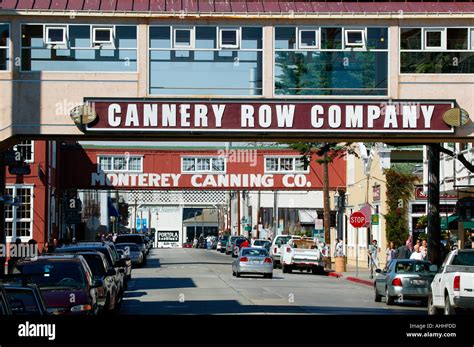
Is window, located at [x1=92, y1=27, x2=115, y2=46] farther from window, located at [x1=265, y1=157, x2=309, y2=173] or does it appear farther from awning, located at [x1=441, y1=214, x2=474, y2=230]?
window, located at [x1=265, y1=157, x2=309, y2=173]

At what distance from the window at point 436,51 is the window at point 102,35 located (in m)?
7.07

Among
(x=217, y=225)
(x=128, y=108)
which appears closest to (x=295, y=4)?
(x=128, y=108)

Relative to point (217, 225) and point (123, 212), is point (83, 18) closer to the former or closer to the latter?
point (123, 212)

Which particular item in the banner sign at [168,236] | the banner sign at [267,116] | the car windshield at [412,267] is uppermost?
the banner sign at [267,116]

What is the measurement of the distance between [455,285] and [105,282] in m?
7.27

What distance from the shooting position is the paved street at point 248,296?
26016 millimetres

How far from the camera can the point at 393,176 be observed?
51.6 meters

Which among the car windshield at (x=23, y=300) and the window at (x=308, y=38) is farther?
the window at (x=308, y=38)

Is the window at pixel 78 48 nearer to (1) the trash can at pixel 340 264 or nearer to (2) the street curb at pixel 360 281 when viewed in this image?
(2) the street curb at pixel 360 281

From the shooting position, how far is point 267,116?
81.3 feet

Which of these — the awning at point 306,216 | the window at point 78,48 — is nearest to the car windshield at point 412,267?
the window at point 78,48

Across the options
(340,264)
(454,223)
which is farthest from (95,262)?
(340,264)

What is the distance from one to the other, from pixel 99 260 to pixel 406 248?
18.5m

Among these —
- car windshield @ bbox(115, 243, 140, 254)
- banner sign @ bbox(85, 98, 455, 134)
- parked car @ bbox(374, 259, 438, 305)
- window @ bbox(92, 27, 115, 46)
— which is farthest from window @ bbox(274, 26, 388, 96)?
car windshield @ bbox(115, 243, 140, 254)
